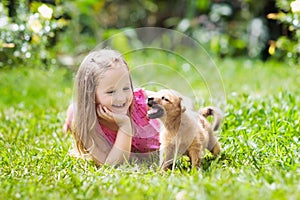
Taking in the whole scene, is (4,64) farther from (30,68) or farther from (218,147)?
(218,147)

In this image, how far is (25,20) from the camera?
495 centimetres

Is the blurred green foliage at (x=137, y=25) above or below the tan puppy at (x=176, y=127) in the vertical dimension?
above

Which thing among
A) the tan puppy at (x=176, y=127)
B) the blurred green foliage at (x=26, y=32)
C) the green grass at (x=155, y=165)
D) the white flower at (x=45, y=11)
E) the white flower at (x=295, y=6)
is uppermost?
the white flower at (x=295, y=6)

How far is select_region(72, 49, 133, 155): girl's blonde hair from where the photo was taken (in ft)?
9.76

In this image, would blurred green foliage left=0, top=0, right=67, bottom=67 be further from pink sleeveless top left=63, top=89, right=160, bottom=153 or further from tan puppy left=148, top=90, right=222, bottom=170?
tan puppy left=148, top=90, right=222, bottom=170

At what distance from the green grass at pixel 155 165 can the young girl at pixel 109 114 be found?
11cm

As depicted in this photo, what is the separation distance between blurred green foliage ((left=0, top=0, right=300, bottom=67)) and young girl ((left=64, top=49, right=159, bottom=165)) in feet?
5.62

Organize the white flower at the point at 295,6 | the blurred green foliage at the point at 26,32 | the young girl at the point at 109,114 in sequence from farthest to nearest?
the blurred green foliage at the point at 26,32
the white flower at the point at 295,6
the young girl at the point at 109,114

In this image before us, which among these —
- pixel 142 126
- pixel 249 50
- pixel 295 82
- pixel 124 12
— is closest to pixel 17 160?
pixel 142 126

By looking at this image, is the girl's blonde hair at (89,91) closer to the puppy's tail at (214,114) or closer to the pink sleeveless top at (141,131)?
the pink sleeveless top at (141,131)

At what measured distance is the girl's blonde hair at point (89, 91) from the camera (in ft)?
9.76

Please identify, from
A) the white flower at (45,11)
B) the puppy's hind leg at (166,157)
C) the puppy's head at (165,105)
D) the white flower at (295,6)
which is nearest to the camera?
the puppy's head at (165,105)

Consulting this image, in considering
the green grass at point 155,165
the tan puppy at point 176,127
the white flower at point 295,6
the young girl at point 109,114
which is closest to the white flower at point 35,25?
the green grass at point 155,165

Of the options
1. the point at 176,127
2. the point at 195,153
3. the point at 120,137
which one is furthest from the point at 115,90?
the point at 195,153
